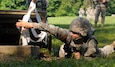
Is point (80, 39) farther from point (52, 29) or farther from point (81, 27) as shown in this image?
point (52, 29)

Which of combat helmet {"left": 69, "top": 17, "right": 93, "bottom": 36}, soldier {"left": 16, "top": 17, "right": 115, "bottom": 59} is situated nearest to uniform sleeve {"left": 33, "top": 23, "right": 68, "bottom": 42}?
soldier {"left": 16, "top": 17, "right": 115, "bottom": 59}

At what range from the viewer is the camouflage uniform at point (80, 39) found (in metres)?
6.76

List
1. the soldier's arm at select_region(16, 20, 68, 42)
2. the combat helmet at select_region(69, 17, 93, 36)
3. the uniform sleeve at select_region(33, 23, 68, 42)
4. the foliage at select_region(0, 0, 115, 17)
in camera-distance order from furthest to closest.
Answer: the foliage at select_region(0, 0, 115, 17) < the combat helmet at select_region(69, 17, 93, 36) < the uniform sleeve at select_region(33, 23, 68, 42) < the soldier's arm at select_region(16, 20, 68, 42)

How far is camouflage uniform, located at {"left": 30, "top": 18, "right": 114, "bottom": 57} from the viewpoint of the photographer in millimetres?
6762

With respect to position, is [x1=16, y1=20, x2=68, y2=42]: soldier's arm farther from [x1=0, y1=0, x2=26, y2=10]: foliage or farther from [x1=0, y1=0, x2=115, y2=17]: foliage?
[x1=0, y1=0, x2=115, y2=17]: foliage

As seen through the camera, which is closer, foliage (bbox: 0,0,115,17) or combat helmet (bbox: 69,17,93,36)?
combat helmet (bbox: 69,17,93,36)

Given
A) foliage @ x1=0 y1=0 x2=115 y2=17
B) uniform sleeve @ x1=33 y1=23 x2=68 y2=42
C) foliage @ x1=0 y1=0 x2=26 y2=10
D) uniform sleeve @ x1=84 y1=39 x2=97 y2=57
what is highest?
uniform sleeve @ x1=33 y1=23 x2=68 y2=42

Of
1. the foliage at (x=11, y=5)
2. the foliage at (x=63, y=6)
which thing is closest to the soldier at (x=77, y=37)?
the foliage at (x=11, y=5)

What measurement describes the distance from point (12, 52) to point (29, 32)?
2111 mm

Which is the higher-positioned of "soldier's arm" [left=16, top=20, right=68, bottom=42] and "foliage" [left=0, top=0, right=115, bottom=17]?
"soldier's arm" [left=16, top=20, right=68, bottom=42]

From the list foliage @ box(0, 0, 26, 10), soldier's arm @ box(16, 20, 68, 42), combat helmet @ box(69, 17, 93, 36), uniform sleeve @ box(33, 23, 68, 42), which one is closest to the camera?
soldier's arm @ box(16, 20, 68, 42)

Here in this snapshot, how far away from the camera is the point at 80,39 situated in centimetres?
689

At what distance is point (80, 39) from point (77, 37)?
0.30 feet

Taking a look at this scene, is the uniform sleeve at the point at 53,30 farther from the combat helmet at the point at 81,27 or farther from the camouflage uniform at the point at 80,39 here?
the combat helmet at the point at 81,27
